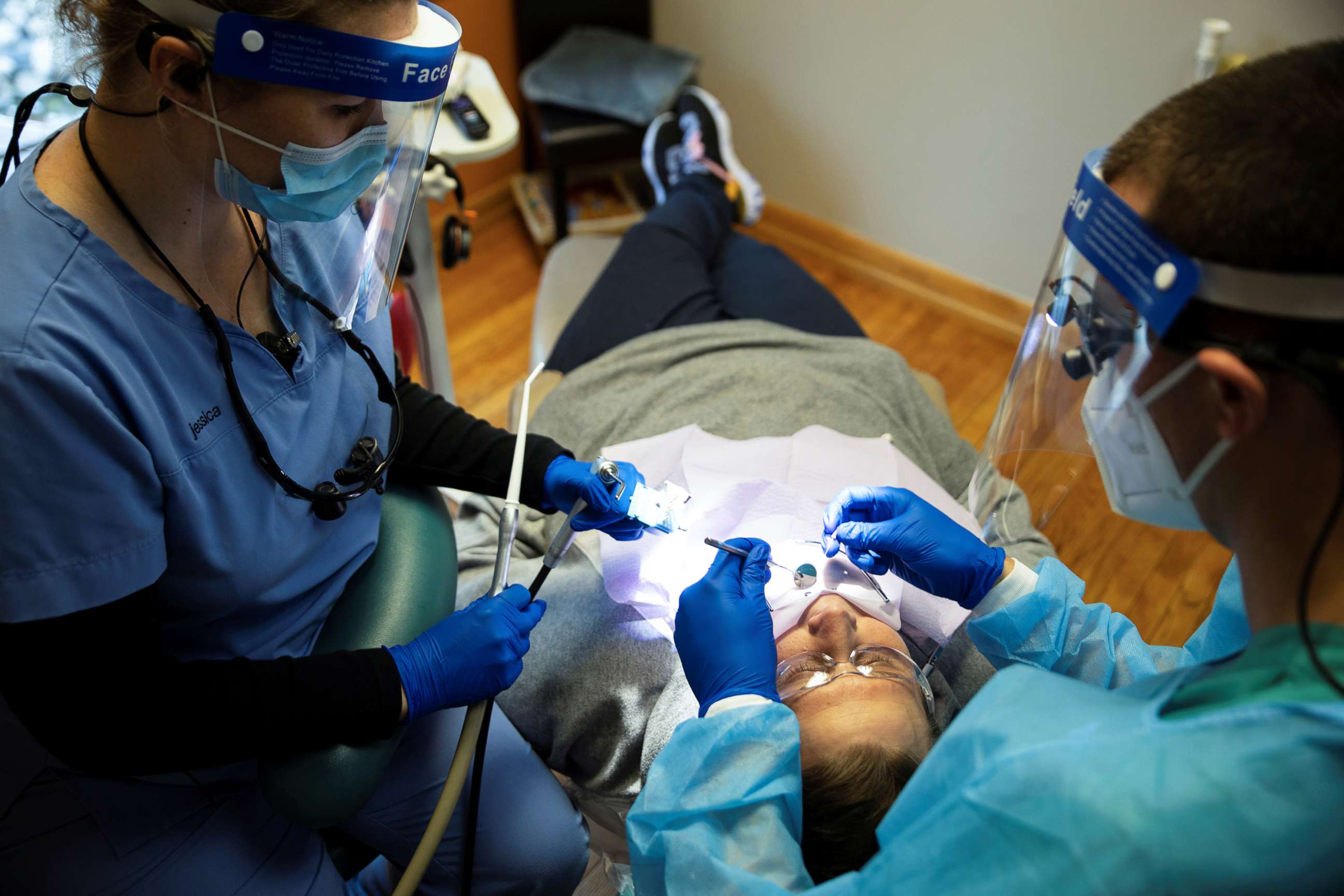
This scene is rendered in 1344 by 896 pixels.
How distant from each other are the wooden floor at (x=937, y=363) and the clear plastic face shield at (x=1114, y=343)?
31.4 inches

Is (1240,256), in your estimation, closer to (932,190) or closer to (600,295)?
(600,295)

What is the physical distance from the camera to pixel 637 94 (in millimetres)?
2727

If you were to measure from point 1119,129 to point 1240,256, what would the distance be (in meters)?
1.84

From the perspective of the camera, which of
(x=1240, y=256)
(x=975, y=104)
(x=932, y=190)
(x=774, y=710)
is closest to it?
(x=1240, y=256)

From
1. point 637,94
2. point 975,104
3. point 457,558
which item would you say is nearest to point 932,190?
point 975,104

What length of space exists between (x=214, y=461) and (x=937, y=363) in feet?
6.94

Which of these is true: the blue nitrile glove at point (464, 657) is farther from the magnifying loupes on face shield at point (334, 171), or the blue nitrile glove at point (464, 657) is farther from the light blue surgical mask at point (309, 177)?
the light blue surgical mask at point (309, 177)

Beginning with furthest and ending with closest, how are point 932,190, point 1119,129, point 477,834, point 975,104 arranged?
point 932,190, point 975,104, point 1119,129, point 477,834

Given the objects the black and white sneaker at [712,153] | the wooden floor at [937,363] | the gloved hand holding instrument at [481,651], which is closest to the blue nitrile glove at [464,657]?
the gloved hand holding instrument at [481,651]

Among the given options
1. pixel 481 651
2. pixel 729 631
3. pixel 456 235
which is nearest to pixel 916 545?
pixel 729 631

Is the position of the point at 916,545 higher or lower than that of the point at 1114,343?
lower

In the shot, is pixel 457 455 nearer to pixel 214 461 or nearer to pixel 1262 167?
pixel 214 461

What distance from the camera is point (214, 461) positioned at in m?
1.01

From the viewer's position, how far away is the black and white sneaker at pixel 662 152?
2.49m
